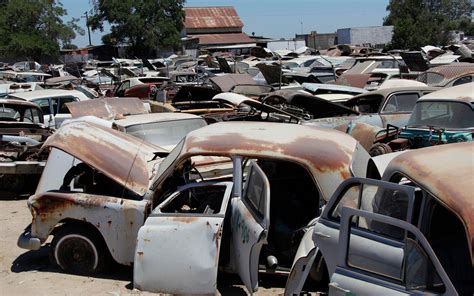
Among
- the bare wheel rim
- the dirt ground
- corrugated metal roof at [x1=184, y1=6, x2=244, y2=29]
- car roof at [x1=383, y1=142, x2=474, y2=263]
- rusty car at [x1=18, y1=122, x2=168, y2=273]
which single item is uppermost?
corrugated metal roof at [x1=184, y1=6, x2=244, y2=29]

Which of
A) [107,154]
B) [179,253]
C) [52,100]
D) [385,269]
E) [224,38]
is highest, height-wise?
[224,38]

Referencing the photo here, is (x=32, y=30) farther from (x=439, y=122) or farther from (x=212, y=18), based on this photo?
(x=439, y=122)

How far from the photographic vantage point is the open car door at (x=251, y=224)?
4.80m

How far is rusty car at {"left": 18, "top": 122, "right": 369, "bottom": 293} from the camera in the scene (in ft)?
17.0

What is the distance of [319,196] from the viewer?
542 cm

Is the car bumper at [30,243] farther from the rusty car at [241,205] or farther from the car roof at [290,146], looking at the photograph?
the car roof at [290,146]

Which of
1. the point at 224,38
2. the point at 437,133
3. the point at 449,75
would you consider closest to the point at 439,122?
the point at 437,133

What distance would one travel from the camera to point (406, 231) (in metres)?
3.25

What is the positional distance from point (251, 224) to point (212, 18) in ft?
243

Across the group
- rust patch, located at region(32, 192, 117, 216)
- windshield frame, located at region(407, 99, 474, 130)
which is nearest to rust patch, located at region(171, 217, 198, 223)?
rust patch, located at region(32, 192, 117, 216)

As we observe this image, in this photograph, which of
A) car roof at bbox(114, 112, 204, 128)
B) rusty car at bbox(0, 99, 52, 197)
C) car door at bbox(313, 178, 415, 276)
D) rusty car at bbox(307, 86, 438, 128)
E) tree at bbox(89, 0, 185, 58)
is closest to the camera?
car door at bbox(313, 178, 415, 276)

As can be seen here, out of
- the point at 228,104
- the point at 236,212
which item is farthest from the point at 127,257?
the point at 228,104

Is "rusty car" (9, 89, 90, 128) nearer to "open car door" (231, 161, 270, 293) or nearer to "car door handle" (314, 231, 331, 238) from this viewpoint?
"open car door" (231, 161, 270, 293)

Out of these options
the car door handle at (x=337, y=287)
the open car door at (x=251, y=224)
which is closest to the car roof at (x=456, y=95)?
the open car door at (x=251, y=224)
